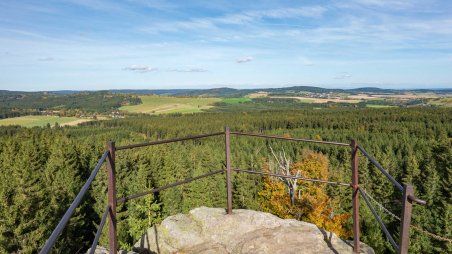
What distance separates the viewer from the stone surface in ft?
15.3

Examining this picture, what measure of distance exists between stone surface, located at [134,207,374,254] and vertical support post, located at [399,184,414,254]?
2.25 meters

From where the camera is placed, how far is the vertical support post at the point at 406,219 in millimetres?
2213

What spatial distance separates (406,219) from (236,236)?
3.30m

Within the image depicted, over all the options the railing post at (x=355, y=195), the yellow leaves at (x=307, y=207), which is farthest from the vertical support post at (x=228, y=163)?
the yellow leaves at (x=307, y=207)

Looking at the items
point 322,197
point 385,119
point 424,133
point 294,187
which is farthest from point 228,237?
point 385,119

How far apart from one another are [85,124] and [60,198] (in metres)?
114

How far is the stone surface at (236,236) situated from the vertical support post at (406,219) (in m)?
2.25

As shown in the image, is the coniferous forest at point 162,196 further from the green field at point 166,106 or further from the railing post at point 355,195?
the green field at point 166,106

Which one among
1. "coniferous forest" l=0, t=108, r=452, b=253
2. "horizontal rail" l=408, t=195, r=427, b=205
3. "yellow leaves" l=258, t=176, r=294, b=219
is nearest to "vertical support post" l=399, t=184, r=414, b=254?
"horizontal rail" l=408, t=195, r=427, b=205

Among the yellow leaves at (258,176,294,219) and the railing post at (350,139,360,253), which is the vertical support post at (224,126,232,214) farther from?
the yellow leaves at (258,176,294,219)

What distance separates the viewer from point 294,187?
61.9ft

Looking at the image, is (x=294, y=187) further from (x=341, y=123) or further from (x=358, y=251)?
(x=341, y=123)

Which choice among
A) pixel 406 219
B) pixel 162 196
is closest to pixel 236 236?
pixel 406 219

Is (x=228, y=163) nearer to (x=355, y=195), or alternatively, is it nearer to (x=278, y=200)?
(x=355, y=195)
